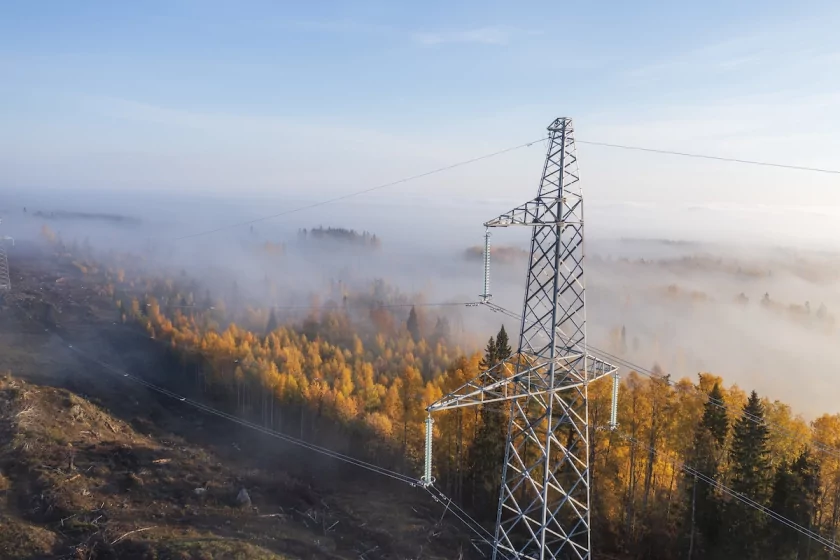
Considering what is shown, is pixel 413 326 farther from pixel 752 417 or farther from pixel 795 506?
pixel 795 506

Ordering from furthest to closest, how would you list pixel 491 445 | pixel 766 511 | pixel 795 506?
pixel 491 445, pixel 766 511, pixel 795 506

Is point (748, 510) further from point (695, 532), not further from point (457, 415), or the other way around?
point (457, 415)

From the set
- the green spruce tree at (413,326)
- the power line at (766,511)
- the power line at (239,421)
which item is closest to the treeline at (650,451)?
the power line at (766,511)

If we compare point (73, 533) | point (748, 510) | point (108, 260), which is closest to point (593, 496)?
point (748, 510)

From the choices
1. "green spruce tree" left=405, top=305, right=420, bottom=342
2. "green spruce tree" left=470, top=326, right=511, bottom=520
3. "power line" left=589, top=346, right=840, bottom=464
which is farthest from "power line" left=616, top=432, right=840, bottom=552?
"green spruce tree" left=405, top=305, right=420, bottom=342

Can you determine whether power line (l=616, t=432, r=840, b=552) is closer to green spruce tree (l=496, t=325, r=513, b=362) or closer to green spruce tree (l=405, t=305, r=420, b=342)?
green spruce tree (l=496, t=325, r=513, b=362)

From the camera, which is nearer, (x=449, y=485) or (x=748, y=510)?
(x=748, y=510)

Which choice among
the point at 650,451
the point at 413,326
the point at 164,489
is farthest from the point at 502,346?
the point at 413,326

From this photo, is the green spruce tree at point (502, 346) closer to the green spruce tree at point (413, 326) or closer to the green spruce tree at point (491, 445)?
the green spruce tree at point (491, 445)
